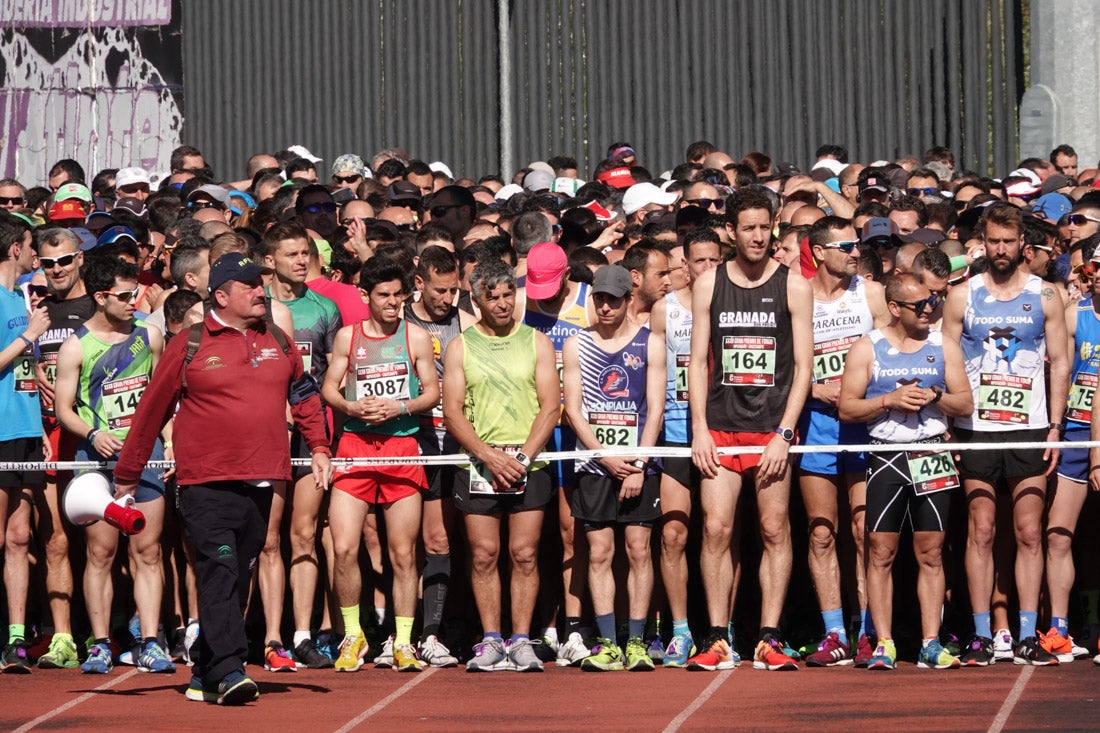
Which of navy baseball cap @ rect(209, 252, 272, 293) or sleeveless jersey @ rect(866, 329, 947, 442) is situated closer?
navy baseball cap @ rect(209, 252, 272, 293)

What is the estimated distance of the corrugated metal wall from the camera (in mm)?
21281

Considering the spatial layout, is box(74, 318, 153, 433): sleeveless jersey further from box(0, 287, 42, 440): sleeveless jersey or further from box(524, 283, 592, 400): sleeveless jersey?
box(524, 283, 592, 400): sleeveless jersey

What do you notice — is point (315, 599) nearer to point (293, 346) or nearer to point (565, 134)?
point (293, 346)

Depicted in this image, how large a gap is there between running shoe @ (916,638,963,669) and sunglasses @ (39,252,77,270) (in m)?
4.89

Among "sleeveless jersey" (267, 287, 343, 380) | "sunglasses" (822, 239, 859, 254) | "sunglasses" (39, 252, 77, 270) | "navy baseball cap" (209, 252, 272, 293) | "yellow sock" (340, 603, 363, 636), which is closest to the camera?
"navy baseball cap" (209, 252, 272, 293)

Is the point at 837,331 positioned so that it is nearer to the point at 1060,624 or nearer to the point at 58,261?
the point at 1060,624

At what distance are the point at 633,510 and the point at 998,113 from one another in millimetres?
13115

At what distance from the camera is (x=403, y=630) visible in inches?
375

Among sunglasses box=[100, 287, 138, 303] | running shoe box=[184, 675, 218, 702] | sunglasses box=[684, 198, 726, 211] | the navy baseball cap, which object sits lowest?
running shoe box=[184, 675, 218, 702]

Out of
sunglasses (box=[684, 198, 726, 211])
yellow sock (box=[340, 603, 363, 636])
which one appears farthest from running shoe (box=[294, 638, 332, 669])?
sunglasses (box=[684, 198, 726, 211])

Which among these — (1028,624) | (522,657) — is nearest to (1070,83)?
(1028,624)

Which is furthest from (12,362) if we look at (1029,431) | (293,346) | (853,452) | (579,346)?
(1029,431)

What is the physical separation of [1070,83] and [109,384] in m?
14.0

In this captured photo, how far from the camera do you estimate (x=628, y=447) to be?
942cm
